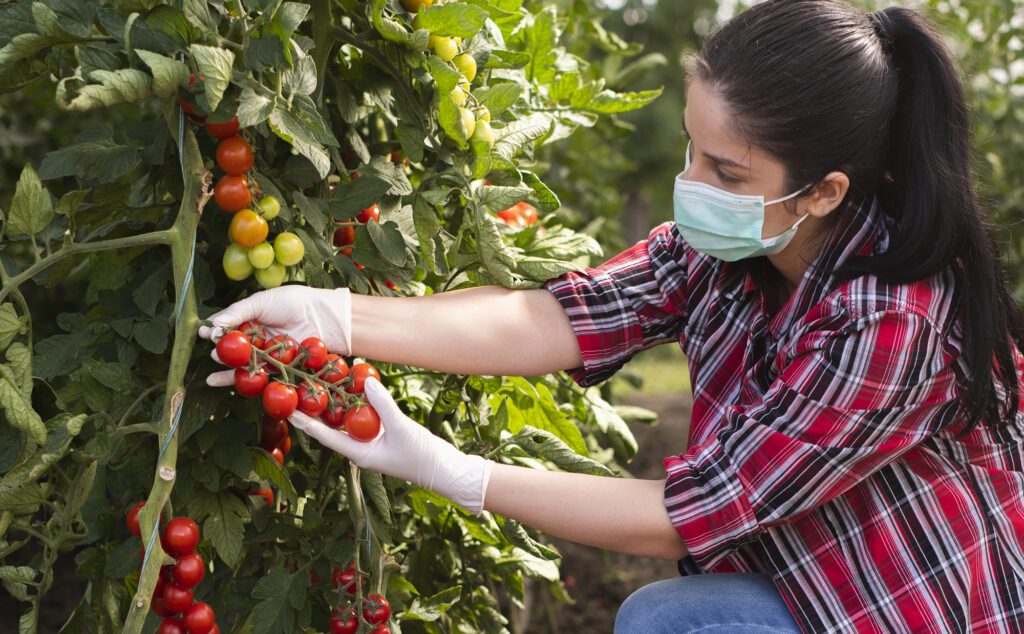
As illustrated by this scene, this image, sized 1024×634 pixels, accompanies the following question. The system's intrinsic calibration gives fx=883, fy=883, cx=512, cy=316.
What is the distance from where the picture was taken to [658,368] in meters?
6.82

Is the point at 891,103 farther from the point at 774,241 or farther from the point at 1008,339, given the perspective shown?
the point at 1008,339

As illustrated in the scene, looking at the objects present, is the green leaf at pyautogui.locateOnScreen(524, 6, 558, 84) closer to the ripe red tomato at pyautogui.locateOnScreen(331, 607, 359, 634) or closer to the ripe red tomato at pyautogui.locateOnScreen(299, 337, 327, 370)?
the ripe red tomato at pyautogui.locateOnScreen(299, 337, 327, 370)

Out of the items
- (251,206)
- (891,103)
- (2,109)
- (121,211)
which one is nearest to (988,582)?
(891,103)

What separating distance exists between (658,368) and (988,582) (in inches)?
220

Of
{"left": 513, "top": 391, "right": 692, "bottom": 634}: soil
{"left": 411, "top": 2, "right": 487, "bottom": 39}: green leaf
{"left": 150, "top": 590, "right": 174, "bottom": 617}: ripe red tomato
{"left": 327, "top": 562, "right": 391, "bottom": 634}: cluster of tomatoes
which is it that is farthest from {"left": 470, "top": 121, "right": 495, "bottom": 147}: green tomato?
{"left": 513, "top": 391, "right": 692, "bottom": 634}: soil

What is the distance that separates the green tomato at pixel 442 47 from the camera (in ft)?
3.55

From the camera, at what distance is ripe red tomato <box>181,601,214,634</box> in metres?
0.99

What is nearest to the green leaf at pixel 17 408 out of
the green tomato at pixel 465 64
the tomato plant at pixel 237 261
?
the tomato plant at pixel 237 261

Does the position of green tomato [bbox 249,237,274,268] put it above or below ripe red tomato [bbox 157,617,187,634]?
above

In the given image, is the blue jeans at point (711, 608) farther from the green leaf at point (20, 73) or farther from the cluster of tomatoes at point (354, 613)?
the green leaf at point (20, 73)

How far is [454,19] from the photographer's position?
1023 millimetres

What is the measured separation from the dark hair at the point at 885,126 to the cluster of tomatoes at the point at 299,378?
0.64 m

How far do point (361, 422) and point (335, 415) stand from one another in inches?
1.6

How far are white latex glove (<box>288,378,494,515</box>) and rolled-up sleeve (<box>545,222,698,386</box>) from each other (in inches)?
13.8
